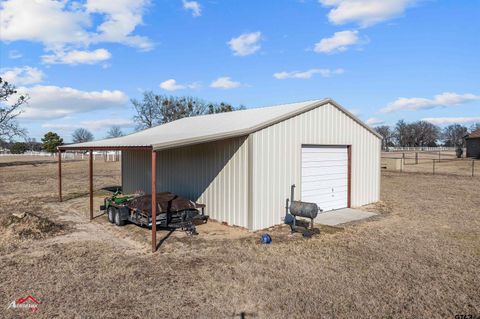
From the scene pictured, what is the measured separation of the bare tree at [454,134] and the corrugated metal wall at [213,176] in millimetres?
116690

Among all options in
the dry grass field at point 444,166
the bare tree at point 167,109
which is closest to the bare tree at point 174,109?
the bare tree at point 167,109

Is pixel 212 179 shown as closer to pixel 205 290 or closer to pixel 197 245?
pixel 197 245

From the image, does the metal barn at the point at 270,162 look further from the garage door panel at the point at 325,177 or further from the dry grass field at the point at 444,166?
the dry grass field at the point at 444,166

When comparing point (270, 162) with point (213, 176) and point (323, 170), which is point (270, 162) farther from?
point (323, 170)

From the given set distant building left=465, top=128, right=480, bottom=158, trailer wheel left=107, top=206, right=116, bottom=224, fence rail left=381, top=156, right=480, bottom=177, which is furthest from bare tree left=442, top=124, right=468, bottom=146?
trailer wheel left=107, top=206, right=116, bottom=224

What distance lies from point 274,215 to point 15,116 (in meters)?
39.3

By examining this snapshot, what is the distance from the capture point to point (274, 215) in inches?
355

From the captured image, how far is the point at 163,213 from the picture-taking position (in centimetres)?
851

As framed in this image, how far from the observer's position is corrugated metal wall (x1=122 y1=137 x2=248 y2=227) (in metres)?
8.79

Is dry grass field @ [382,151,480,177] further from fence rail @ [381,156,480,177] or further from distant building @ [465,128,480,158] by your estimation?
distant building @ [465,128,480,158]

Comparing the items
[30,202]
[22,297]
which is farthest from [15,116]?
[22,297]

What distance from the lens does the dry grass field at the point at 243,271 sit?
4602 millimetres

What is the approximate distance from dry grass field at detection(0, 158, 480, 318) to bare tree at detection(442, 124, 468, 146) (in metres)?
118

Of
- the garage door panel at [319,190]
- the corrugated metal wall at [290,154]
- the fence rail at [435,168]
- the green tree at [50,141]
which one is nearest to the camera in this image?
the corrugated metal wall at [290,154]
